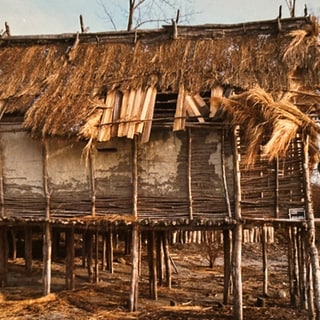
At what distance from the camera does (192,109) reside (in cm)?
1297

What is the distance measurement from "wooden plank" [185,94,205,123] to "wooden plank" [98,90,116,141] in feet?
6.11

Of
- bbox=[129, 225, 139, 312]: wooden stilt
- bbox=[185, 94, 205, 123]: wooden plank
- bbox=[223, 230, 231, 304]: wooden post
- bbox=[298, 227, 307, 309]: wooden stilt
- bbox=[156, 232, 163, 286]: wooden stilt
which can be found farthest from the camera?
bbox=[156, 232, 163, 286]: wooden stilt

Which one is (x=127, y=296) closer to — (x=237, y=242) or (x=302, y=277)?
(x=237, y=242)

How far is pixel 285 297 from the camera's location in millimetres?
15992

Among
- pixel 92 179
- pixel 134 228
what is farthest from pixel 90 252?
pixel 92 179

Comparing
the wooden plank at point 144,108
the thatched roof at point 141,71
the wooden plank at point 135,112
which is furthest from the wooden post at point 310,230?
the wooden plank at point 135,112

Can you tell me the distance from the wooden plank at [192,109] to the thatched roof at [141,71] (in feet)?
0.09

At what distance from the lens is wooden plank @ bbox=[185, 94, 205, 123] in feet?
41.8

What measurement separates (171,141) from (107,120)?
161 centimetres

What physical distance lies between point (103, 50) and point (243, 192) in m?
6.30

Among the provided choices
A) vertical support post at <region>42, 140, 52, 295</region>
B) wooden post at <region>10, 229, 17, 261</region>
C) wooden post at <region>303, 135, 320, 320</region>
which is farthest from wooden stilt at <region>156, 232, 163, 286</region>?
wooden post at <region>10, 229, 17, 261</region>

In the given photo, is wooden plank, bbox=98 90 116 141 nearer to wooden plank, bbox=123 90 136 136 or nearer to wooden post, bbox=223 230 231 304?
wooden plank, bbox=123 90 136 136

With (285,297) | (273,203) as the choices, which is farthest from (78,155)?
(285,297)

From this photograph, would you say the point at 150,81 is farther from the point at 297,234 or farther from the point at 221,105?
the point at 297,234
